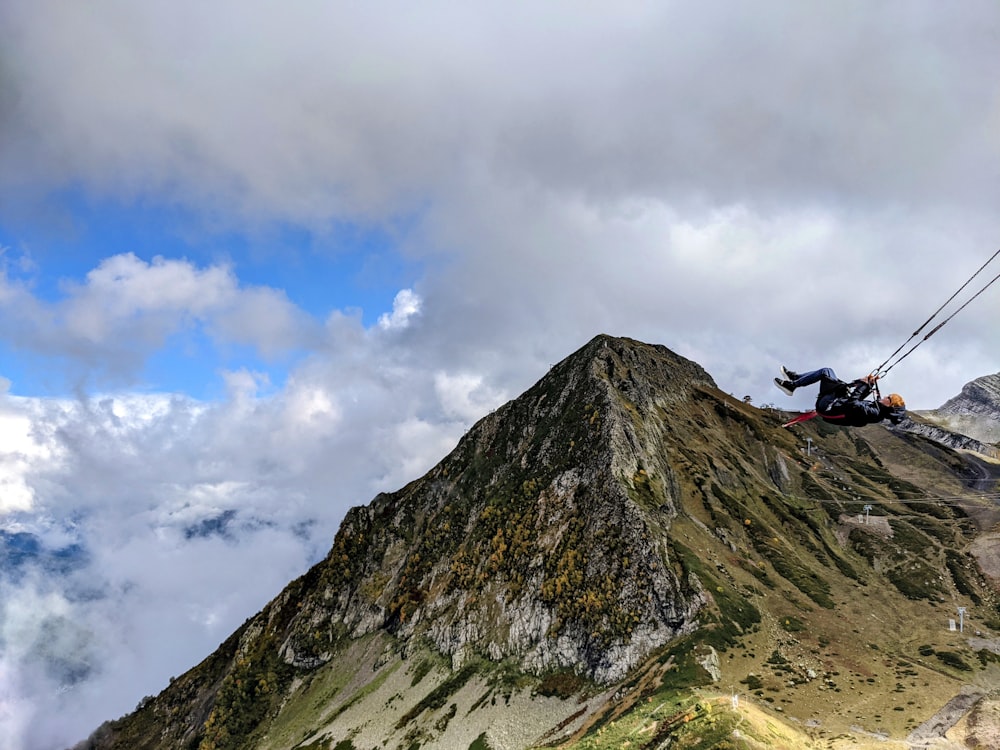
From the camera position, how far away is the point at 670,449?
136000 millimetres

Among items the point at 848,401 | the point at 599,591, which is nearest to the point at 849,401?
the point at 848,401

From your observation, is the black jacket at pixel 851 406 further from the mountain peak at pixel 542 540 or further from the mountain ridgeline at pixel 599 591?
the mountain peak at pixel 542 540

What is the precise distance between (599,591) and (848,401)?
6728 cm

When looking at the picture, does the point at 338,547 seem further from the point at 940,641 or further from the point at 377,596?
the point at 940,641

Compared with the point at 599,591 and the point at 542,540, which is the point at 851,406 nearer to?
the point at 599,591

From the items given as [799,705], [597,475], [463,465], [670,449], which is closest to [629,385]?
[670,449]

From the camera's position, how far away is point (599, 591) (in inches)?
3752

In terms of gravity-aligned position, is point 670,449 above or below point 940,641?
above

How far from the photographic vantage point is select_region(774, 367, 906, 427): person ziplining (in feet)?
123

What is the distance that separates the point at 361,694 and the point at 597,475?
63.0 m

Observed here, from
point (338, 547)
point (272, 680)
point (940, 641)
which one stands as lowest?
point (940, 641)

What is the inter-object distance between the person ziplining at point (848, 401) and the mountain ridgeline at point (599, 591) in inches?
959

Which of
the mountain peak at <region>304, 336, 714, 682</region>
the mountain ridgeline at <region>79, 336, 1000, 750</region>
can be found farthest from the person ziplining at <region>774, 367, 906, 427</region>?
the mountain peak at <region>304, 336, 714, 682</region>

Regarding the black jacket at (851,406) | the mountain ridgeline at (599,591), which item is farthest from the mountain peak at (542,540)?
the black jacket at (851,406)
